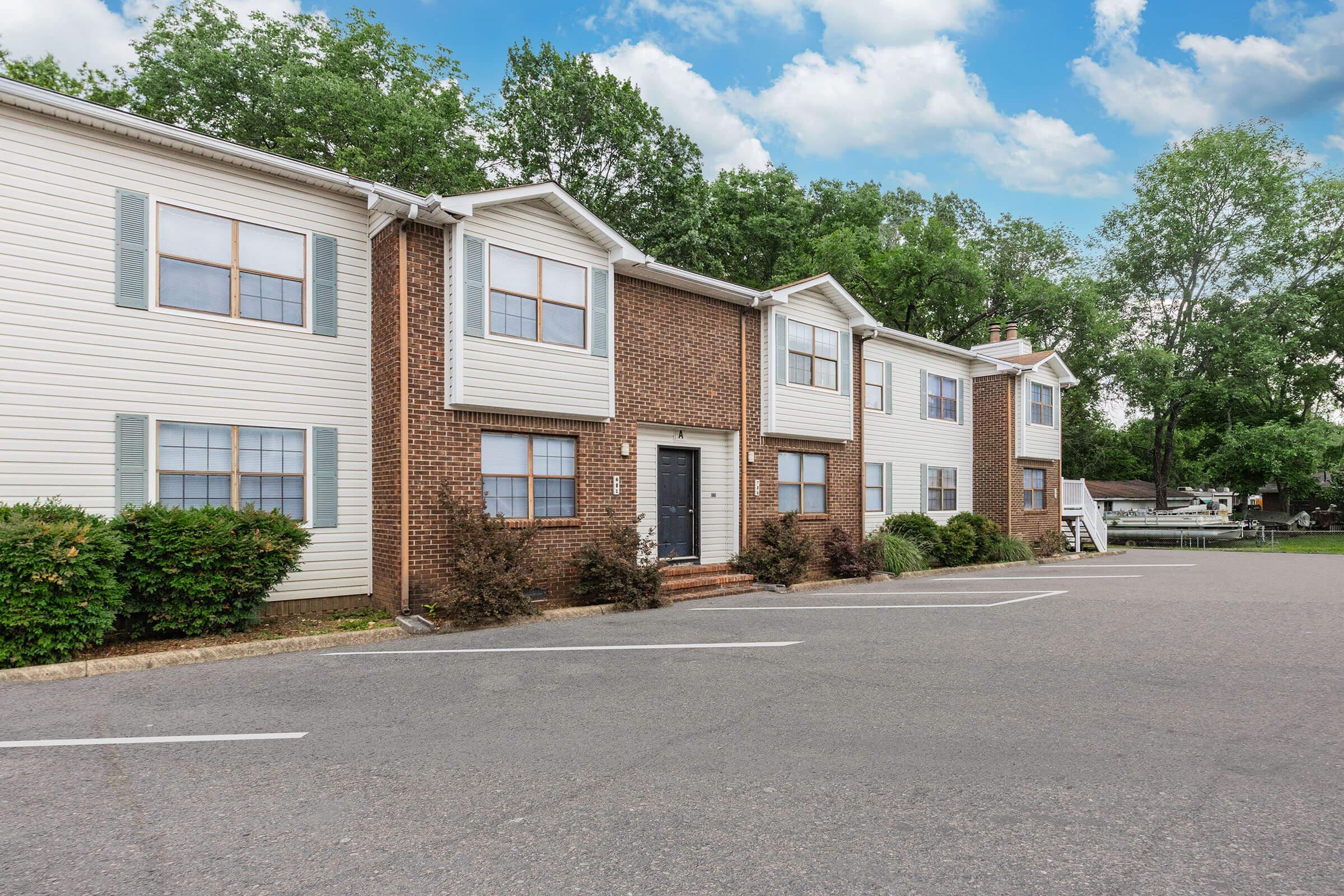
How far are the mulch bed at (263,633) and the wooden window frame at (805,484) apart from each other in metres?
8.42

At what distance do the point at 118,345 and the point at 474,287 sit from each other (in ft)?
14.3

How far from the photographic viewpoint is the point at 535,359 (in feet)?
38.3

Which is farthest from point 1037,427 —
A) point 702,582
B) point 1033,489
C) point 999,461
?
point 702,582

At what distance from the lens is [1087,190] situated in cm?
2956

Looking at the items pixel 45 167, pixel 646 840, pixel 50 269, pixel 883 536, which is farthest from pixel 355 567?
pixel 883 536

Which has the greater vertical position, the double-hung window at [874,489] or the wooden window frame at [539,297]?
the wooden window frame at [539,297]

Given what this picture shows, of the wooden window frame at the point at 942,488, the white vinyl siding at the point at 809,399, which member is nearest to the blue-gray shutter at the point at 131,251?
the white vinyl siding at the point at 809,399

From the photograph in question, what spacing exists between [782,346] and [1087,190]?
20840 mm

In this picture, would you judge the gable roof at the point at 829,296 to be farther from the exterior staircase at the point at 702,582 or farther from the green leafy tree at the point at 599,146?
the green leafy tree at the point at 599,146

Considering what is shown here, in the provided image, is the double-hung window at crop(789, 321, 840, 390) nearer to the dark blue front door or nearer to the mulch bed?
the dark blue front door

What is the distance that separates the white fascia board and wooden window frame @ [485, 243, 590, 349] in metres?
0.59

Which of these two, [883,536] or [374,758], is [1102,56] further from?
[374,758]

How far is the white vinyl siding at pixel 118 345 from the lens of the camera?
8570 millimetres

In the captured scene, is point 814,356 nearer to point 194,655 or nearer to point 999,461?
point 999,461
